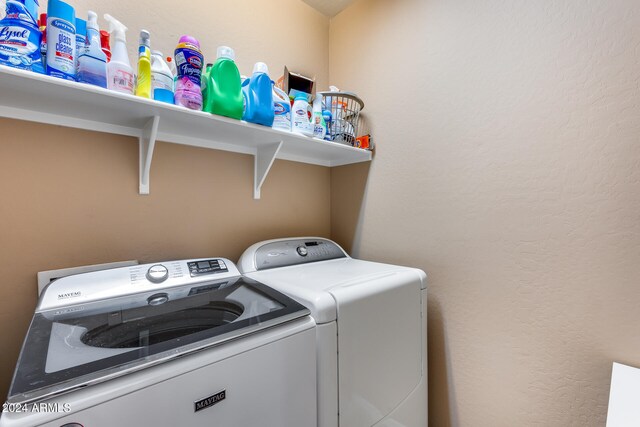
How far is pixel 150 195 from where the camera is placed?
49.6 inches

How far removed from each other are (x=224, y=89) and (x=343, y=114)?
2.49 ft

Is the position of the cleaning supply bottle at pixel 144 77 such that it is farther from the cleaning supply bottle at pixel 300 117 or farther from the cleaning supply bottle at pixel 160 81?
the cleaning supply bottle at pixel 300 117

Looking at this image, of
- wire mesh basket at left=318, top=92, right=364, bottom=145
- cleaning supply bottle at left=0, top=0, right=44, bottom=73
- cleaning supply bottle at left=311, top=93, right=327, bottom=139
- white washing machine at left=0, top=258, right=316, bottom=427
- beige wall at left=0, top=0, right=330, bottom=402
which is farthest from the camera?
wire mesh basket at left=318, top=92, right=364, bottom=145

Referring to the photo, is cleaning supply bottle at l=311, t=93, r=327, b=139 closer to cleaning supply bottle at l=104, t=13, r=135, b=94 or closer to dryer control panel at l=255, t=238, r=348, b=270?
dryer control panel at l=255, t=238, r=348, b=270

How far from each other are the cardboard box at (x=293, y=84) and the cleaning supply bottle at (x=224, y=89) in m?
0.44

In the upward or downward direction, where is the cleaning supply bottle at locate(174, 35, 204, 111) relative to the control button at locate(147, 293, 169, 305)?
upward

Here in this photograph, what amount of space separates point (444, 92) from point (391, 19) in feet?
2.04

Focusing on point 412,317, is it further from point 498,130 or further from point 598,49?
point 598,49

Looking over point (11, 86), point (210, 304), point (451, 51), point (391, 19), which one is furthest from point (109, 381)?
point (391, 19)

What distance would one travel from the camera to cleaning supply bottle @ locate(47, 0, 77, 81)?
0.83 meters

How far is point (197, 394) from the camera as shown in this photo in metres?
0.62

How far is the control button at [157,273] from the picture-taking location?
3.42 ft

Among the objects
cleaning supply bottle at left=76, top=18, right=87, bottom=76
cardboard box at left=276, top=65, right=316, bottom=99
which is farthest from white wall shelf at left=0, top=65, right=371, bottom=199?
cardboard box at left=276, top=65, right=316, bottom=99

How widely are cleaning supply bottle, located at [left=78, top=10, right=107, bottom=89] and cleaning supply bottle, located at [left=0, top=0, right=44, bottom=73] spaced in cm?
11
